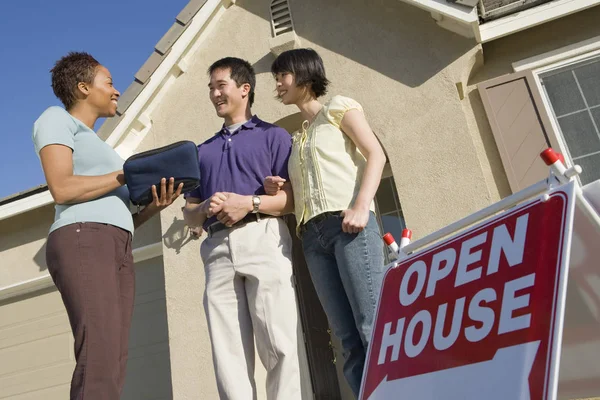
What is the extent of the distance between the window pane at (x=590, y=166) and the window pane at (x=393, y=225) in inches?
68.7

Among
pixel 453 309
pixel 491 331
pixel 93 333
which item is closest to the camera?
pixel 491 331

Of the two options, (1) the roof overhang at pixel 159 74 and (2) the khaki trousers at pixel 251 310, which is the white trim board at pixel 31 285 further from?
(2) the khaki trousers at pixel 251 310

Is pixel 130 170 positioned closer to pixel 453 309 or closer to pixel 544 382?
pixel 453 309

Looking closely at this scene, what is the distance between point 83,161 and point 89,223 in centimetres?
34

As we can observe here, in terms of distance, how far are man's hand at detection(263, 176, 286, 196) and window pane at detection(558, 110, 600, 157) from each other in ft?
11.3

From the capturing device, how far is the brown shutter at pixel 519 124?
5059mm

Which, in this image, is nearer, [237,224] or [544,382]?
[544,382]

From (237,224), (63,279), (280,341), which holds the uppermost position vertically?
(237,224)

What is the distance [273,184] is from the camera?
2.84m

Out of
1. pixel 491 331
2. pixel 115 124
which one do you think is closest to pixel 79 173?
pixel 491 331

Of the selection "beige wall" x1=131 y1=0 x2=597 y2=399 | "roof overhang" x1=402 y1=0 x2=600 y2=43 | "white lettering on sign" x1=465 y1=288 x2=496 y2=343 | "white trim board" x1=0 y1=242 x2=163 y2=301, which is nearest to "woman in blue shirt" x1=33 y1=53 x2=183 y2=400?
"white lettering on sign" x1=465 y1=288 x2=496 y2=343

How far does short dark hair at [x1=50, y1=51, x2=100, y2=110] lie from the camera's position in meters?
2.87

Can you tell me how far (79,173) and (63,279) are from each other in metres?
0.53

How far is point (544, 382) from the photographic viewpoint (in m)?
1.47
